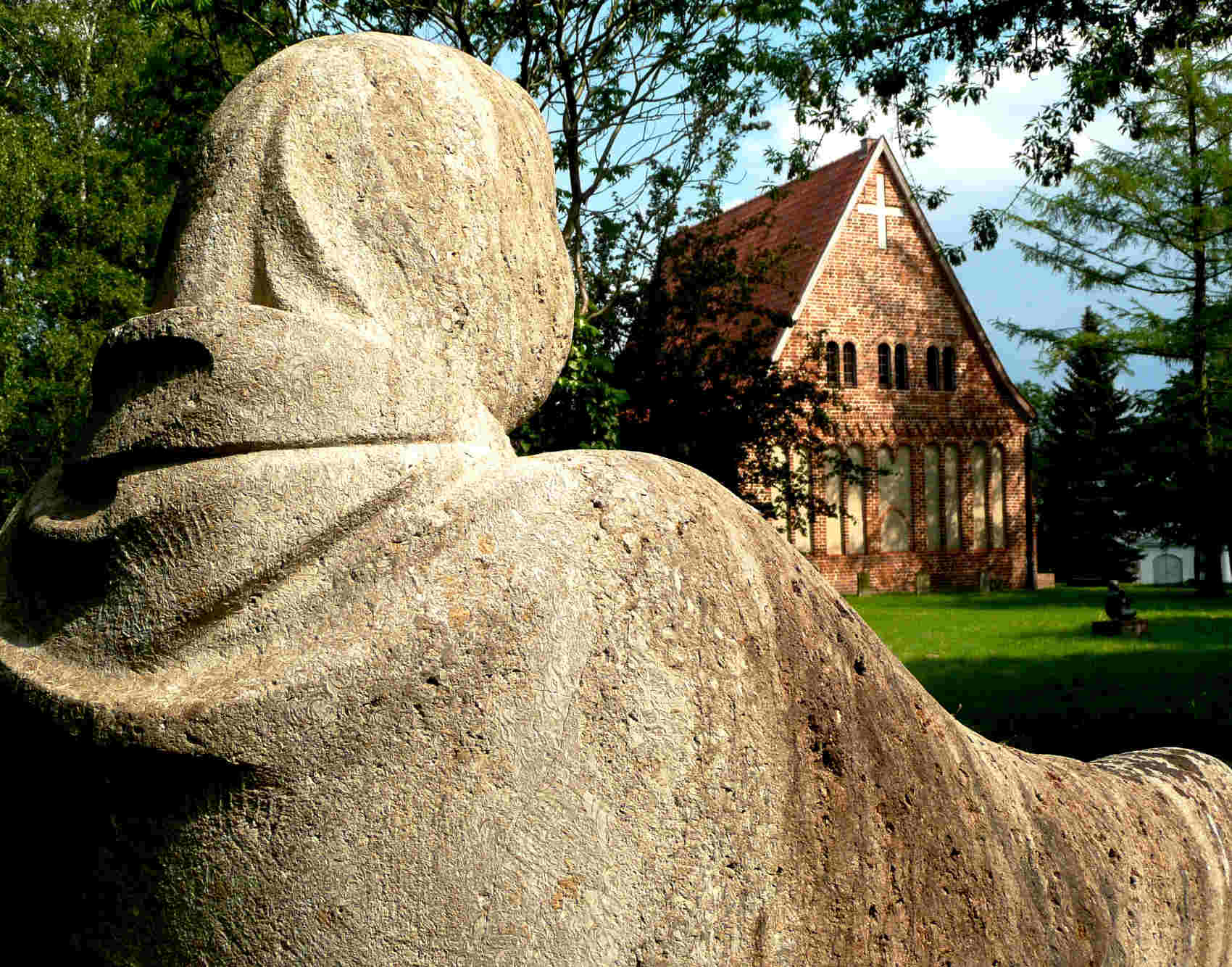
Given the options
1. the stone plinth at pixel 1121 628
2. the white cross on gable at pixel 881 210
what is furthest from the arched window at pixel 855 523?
the stone plinth at pixel 1121 628

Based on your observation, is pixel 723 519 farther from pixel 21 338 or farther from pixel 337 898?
pixel 21 338

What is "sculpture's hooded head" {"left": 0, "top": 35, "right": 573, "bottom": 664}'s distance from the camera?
5.90 feet

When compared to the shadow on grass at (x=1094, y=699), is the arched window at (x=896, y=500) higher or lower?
higher

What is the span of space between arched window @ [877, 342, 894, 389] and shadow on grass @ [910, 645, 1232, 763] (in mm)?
15757

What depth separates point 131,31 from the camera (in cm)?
1941

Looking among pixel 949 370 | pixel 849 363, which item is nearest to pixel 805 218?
pixel 849 363

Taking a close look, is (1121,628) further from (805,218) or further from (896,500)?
(805,218)

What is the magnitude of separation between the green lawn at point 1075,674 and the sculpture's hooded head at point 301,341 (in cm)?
615

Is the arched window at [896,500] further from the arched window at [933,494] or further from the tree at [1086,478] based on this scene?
the tree at [1086,478]

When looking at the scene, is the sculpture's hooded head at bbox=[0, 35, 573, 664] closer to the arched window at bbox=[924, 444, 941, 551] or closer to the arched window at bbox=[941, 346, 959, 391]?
the arched window at bbox=[924, 444, 941, 551]

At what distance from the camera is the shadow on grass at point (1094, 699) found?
7699mm

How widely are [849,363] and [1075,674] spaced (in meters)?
17.4

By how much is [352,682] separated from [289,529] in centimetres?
26

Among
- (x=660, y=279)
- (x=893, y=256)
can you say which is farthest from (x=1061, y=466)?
(x=660, y=279)
